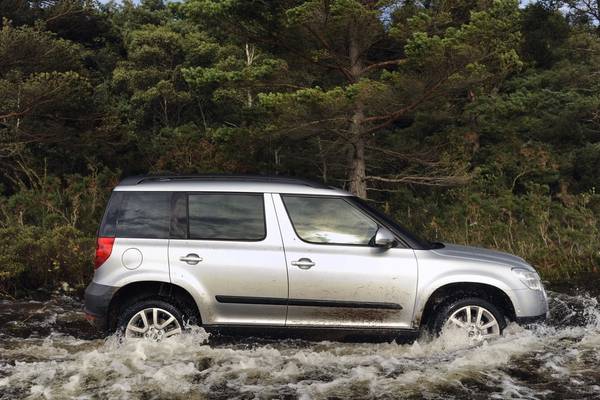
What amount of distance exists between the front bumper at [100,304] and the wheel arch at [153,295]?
0.15ft

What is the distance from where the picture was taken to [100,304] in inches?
222

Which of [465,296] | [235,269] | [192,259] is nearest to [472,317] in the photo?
[465,296]

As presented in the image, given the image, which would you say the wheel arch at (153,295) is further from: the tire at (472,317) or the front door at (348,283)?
the tire at (472,317)

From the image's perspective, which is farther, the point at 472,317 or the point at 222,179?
the point at 222,179

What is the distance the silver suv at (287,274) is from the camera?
5.57m

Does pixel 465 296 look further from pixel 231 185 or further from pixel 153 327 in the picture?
pixel 153 327

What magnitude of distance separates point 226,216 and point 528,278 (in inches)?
115

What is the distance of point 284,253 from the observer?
5.62 meters

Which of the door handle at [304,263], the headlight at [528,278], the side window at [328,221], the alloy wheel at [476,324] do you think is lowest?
the alloy wheel at [476,324]

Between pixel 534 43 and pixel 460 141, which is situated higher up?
pixel 534 43

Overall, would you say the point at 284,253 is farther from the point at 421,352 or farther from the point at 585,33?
the point at 585,33

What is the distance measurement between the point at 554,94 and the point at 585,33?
13.9 ft

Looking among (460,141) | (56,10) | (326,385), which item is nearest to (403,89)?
(460,141)

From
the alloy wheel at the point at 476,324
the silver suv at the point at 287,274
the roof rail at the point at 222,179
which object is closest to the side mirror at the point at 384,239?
the silver suv at the point at 287,274
